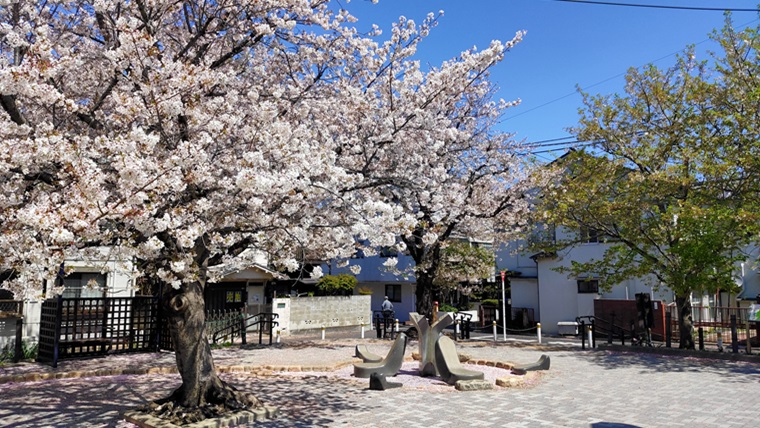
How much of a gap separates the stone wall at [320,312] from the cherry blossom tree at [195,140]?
40.1 ft

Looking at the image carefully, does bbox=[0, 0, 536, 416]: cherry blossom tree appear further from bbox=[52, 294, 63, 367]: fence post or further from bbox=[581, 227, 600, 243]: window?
bbox=[581, 227, 600, 243]: window

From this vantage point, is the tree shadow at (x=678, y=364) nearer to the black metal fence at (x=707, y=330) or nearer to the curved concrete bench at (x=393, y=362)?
the black metal fence at (x=707, y=330)

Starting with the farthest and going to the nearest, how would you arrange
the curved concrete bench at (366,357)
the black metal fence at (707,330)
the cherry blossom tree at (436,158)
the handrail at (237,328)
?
the handrail at (237,328) → the black metal fence at (707,330) → the curved concrete bench at (366,357) → the cherry blossom tree at (436,158)

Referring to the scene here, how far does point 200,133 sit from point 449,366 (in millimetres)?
7194

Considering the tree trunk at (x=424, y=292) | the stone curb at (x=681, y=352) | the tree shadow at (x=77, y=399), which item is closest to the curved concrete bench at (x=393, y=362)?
the tree shadow at (x=77, y=399)

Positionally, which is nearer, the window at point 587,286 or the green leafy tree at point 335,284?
the window at point 587,286

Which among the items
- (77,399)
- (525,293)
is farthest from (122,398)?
(525,293)

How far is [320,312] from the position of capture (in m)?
26.5

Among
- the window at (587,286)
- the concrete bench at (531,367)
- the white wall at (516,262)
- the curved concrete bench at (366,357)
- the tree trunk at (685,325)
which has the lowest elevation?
the concrete bench at (531,367)

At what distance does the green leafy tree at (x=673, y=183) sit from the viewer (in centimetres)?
1520

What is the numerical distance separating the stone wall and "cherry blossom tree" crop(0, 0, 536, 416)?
12.2 m

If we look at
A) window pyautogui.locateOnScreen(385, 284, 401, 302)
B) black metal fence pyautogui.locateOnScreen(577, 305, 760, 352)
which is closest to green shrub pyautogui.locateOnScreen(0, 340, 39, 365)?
black metal fence pyautogui.locateOnScreen(577, 305, 760, 352)

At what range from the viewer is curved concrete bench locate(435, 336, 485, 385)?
444 inches

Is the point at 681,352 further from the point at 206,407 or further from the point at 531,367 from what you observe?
the point at 206,407
